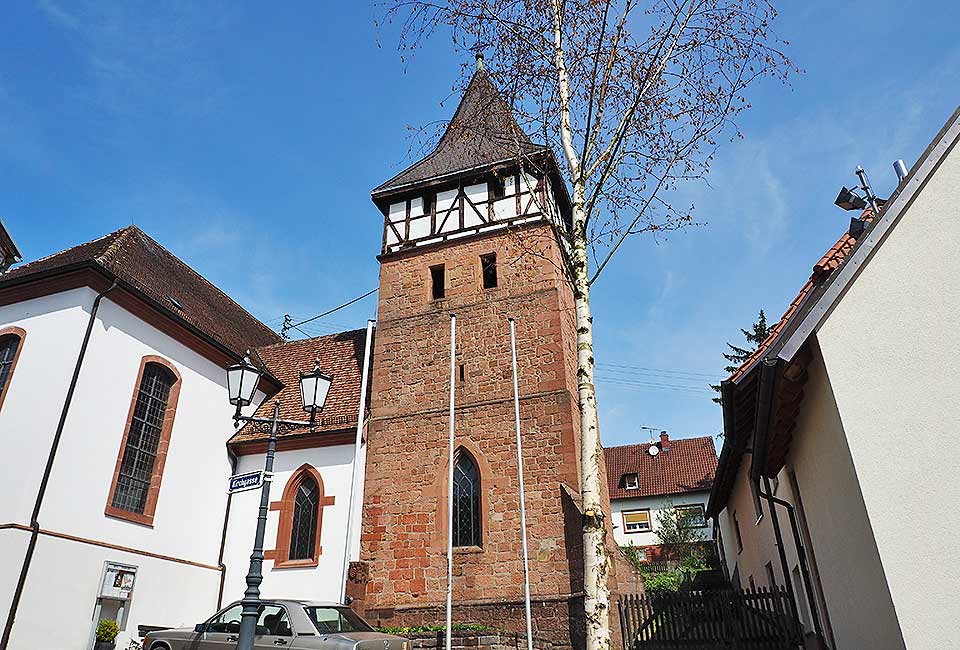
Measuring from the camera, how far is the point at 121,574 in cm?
1313

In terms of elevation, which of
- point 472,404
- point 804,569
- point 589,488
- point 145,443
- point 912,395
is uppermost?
point 472,404

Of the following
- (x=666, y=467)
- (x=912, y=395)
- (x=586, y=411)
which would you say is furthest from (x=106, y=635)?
(x=666, y=467)

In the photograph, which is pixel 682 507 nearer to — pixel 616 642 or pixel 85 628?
pixel 616 642

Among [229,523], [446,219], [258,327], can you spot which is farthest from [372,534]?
[258,327]

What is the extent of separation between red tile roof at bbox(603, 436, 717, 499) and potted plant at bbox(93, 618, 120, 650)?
26916mm

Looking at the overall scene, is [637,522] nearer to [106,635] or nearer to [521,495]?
[521,495]

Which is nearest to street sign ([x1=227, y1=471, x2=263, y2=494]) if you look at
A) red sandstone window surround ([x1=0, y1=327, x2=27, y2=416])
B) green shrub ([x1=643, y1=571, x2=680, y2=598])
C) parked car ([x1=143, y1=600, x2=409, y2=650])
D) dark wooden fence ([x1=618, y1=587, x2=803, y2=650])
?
parked car ([x1=143, y1=600, x2=409, y2=650])

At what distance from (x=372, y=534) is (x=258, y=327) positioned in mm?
11039

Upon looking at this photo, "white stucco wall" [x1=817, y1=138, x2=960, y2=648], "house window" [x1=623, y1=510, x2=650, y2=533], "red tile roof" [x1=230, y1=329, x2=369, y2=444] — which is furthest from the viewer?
"house window" [x1=623, y1=510, x2=650, y2=533]

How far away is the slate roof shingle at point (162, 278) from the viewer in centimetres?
1536

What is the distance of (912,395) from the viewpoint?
610 cm

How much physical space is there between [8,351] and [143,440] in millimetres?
3319

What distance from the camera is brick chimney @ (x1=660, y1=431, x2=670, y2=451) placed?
128 ft

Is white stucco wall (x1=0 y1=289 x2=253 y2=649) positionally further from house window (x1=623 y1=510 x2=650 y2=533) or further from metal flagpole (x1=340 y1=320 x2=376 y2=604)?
house window (x1=623 y1=510 x2=650 y2=533)
